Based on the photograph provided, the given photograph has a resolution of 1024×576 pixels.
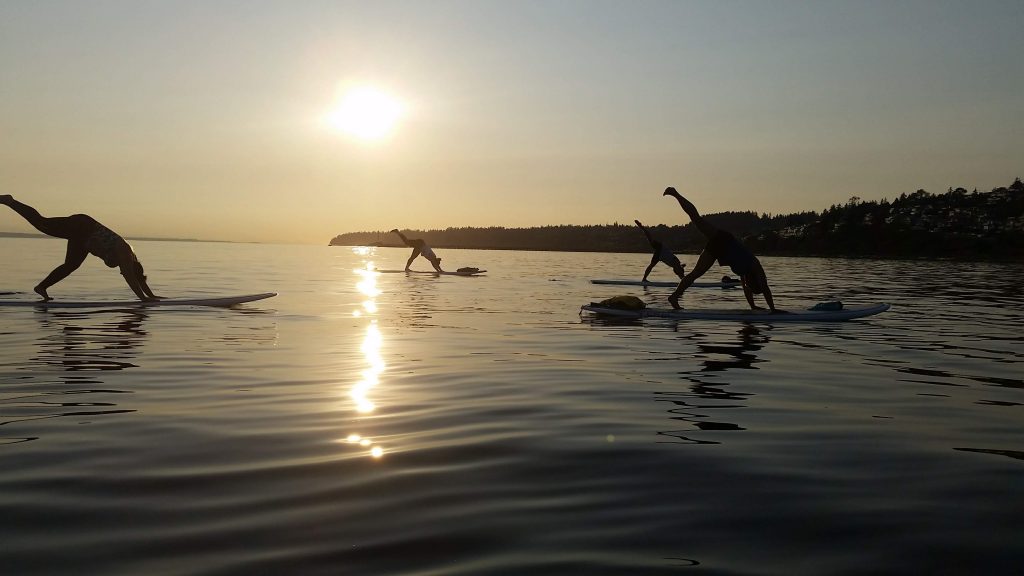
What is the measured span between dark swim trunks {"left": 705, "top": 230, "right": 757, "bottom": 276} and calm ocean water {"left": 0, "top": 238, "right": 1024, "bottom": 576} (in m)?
5.04

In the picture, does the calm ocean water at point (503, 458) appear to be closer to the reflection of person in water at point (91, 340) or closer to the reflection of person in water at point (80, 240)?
the reflection of person in water at point (91, 340)

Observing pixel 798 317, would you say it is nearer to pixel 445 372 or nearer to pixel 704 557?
pixel 445 372

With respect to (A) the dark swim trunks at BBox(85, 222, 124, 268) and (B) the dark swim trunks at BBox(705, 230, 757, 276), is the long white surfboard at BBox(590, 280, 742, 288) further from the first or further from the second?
(A) the dark swim trunks at BBox(85, 222, 124, 268)

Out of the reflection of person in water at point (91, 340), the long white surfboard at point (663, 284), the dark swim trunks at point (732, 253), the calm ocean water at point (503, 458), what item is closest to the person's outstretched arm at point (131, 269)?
the reflection of person in water at point (91, 340)

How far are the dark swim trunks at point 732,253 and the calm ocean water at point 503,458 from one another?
198 inches

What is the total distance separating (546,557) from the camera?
330 cm

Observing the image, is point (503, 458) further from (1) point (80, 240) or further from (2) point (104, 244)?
(1) point (80, 240)

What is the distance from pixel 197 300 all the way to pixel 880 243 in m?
93.6

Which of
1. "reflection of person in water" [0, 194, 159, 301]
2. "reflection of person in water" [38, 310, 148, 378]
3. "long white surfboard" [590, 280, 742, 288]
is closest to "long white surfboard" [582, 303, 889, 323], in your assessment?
"reflection of person in water" [38, 310, 148, 378]

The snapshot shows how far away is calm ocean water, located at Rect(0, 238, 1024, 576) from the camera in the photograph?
3.37m

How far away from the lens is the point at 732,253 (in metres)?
16.2

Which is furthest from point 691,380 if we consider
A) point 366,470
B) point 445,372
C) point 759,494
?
point 366,470

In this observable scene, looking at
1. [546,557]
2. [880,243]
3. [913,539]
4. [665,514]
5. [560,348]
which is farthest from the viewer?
[880,243]

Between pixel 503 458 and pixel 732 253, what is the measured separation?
12.3 metres
